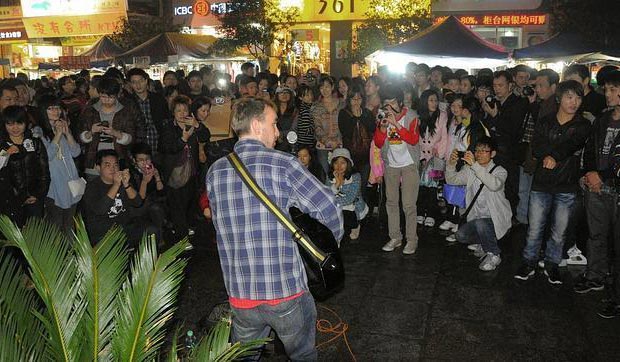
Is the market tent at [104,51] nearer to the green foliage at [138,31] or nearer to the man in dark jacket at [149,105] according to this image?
the green foliage at [138,31]

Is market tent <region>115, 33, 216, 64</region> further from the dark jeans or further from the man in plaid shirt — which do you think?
the man in plaid shirt

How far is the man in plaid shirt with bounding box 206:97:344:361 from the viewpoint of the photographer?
9.24 feet

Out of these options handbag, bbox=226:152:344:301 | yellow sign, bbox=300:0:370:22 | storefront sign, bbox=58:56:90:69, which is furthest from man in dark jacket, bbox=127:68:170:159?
storefront sign, bbox=58:56:90:69

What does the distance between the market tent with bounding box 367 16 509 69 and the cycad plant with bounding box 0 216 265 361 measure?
889cm

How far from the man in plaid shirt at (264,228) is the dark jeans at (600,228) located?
336 cm

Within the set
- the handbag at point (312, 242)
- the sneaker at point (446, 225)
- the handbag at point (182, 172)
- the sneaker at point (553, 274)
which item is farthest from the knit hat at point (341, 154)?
the handbag at point (312, 242)

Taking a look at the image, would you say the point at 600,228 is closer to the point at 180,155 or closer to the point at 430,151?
the point at 430,151

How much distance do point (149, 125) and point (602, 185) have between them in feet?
18.4

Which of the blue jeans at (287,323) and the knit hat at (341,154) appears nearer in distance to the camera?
the blue jeans at (287,323)

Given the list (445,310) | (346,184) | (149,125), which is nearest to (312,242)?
(445,310)

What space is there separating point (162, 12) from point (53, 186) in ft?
76.3

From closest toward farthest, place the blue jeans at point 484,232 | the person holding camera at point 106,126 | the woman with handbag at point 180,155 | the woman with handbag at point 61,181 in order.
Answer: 1. the woman with handbag at point 61,181
2. the blue jeans at point 484,232
3. the person holding camera at point 106,126
4. the woman with handbag at point 180,155

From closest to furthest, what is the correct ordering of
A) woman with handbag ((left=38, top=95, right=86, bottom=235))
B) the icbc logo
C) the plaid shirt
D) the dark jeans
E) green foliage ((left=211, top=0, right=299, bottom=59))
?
the dark jeans
woman with handbag ((left=38, top=95, right=86, bottom=235))
the plaid shirt
green foliage ((left=211, top=0, right=299, bottom=59))
the icbc logo

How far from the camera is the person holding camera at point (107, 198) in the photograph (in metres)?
5.76
